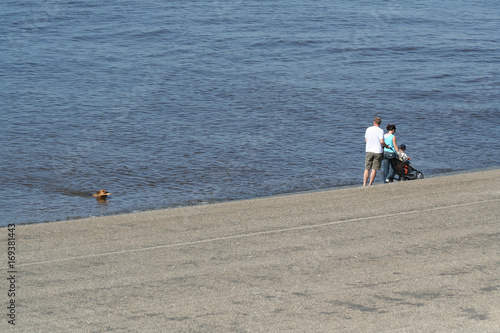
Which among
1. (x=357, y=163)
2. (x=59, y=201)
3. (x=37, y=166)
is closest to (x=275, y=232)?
(x=59, y=201)

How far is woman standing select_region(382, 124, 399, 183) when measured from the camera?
51.1 feet

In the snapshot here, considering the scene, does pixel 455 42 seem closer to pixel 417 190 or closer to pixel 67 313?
pixel 417 190

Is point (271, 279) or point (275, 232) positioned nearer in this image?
point (271, 279)

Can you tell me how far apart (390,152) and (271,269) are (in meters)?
6.65

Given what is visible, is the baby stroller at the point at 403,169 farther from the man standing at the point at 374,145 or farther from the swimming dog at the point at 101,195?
the swimming dog at the point at 101,195

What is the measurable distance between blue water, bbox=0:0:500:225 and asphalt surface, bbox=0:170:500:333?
3.85 metres

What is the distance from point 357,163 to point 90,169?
7522 millimetres

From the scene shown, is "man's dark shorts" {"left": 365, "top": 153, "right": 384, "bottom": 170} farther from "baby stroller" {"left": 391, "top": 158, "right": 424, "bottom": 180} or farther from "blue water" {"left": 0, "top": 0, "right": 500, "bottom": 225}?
"blue water" {"left": 0, "top": 0, "right": 500, "bottom": 225}

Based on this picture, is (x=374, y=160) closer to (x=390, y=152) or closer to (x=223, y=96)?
(x=390, y=152)

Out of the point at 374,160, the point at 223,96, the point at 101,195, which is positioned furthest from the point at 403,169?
the point at 223,96

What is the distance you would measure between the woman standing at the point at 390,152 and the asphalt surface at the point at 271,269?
2.17 m

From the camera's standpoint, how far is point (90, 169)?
18.5 metres

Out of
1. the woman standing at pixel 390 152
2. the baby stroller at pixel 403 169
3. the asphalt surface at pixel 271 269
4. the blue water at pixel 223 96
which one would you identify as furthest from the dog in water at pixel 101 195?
the baby stroller at pixel 403 169

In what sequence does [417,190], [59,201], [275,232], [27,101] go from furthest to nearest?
1. [27,101]
2. [59,201]
3. [417,190]
4. [275,232]
